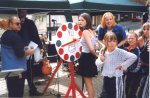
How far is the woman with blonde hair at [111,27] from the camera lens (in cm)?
562

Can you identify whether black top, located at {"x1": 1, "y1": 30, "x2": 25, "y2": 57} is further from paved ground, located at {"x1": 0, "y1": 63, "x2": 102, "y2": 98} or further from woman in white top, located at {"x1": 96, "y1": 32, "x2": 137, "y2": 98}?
paved ground, located at {"x1": 0, "y1": 63, "x2": 102, "y2": 98}

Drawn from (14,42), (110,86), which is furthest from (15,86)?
(110,86)

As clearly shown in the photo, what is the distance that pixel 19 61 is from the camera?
5.05 m

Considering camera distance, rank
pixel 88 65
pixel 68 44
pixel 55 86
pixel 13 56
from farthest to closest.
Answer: pixel 55 86
pixel 68 44
pixel 88 65
pixel 13 56

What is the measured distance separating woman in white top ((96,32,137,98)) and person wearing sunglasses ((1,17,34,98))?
47.5 inches

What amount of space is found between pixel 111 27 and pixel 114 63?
3.27ft

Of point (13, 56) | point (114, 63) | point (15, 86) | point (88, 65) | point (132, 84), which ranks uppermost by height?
point (13, 56)

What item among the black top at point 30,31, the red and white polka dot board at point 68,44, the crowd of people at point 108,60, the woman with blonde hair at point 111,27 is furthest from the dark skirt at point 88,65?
the black top at point 30,31

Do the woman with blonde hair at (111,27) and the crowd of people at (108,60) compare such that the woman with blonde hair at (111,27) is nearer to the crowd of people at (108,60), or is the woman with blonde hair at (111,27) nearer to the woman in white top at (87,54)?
Answer: the crowd of people at (108,60)

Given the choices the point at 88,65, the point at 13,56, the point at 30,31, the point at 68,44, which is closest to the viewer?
the point at 13,56

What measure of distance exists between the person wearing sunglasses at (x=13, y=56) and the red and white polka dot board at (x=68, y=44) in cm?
82

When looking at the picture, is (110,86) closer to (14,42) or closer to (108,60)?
(108,60)

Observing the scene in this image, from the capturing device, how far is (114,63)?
489 cm

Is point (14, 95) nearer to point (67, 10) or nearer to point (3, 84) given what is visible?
point (67, 10)
